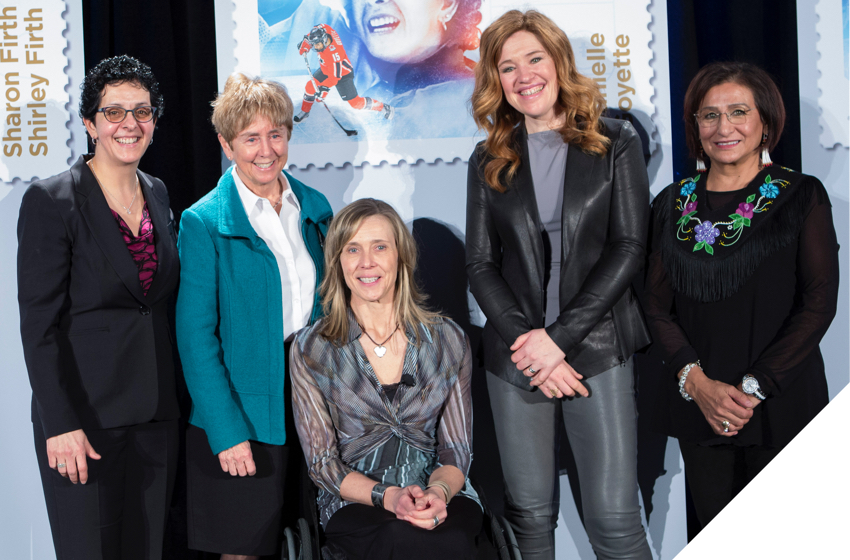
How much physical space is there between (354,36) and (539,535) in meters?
1.78

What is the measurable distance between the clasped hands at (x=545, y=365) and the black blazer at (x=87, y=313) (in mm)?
1026

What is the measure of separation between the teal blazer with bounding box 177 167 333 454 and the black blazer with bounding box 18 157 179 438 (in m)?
0.11

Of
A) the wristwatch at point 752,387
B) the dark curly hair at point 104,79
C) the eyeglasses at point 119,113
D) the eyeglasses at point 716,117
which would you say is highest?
the dark curly hair at point 104,79

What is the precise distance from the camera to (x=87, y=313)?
72.3 inches

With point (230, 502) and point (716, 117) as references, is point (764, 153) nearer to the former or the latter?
point (716, 117)

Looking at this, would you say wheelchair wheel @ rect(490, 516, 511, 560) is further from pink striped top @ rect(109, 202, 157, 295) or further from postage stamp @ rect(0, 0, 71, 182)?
postage stamp @ rect(0, 0, 71, 182)

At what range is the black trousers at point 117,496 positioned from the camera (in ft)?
6.00

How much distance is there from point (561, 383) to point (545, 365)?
0.08 meters

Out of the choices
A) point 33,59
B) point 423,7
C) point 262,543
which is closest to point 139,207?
point 33,59

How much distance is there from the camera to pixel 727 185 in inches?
77.5

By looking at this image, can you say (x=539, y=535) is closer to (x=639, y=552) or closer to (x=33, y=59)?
(x=639, y=552)

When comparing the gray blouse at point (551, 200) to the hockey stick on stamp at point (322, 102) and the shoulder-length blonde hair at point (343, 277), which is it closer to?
the shoulder-length blonde hair at point (343, 277)

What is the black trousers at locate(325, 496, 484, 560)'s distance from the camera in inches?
62.5

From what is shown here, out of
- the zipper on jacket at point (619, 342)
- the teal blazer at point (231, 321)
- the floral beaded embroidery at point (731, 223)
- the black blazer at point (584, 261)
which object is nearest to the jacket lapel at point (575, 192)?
the black blazer at point (584, 261)
